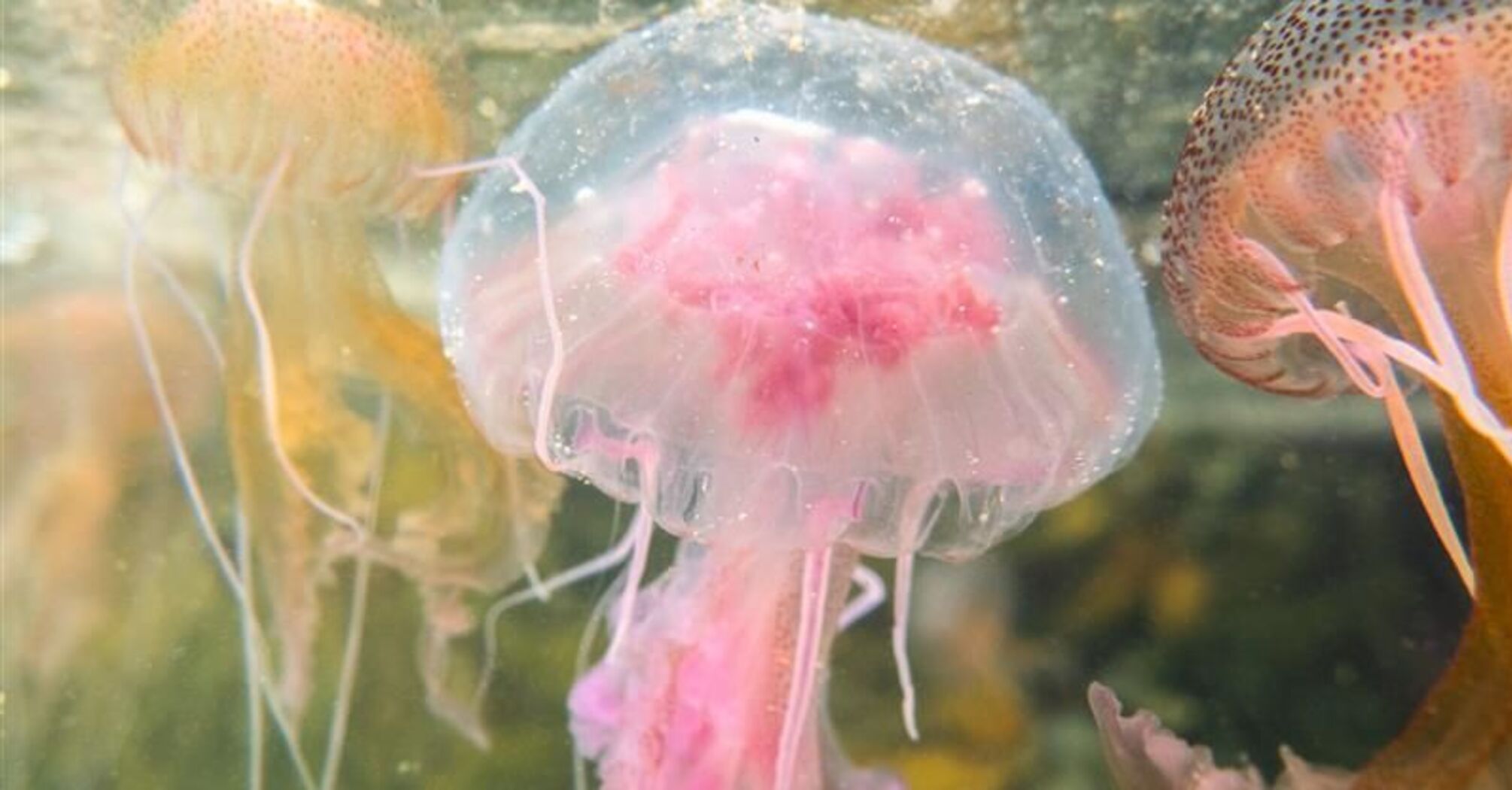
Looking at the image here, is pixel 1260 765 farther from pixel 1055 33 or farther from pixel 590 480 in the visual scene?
pixel 590 480

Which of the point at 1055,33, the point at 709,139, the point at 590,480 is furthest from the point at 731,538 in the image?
the point at 1055,33

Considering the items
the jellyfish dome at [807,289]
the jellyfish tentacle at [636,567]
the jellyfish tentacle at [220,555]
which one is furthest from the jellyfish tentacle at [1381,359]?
the jellyfish tentacle at [220,555]

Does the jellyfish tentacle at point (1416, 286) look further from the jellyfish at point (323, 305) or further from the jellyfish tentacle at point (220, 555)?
the jellyfish tentacle at point (220, 555)

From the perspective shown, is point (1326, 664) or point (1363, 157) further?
point (1326, 664)

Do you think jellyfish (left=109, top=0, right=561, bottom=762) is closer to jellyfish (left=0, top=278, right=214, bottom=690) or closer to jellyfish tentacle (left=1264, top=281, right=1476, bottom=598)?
jellyfish (left=0, top=278, right=214, bottom=690)

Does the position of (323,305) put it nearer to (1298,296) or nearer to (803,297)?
(803,297)

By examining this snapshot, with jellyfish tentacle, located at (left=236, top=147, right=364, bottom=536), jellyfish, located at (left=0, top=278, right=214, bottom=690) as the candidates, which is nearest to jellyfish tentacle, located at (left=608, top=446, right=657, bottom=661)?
jellyfish tentacle, located at (left=236, top=147, right=364, bottom=536)
